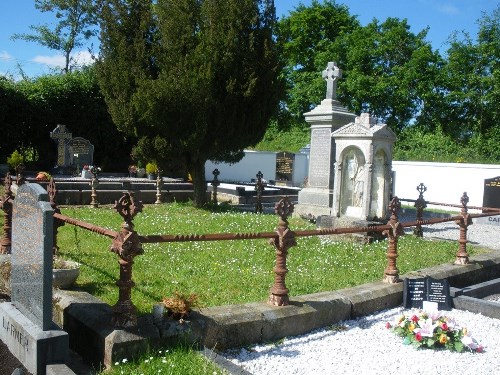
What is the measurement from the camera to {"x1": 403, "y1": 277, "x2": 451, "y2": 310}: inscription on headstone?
641 cm

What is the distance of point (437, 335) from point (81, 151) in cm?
2256

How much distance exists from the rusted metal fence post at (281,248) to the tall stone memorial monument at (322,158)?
9118 mm

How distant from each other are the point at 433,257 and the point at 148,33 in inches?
427

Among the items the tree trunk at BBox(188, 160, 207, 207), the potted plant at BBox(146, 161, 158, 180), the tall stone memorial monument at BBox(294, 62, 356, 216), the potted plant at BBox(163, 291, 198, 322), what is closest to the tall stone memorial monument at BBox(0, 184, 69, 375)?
the potted plant at BBox(163, 291, 198, 322)

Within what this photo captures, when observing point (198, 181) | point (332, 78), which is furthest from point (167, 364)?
point (332, 78)

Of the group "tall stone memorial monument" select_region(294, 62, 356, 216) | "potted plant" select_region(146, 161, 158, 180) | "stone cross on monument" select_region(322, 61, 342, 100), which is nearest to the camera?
"tall stone memorial monument" select_region(294, 62, 356, 216)

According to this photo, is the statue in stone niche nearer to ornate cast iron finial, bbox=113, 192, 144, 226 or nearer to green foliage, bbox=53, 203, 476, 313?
green foliage, bbox=53, 203, 476, 313

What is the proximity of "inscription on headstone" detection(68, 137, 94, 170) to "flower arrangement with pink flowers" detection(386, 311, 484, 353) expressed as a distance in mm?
21892

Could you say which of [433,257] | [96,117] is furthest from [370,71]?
[433,257]

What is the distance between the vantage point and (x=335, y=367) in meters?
4.56

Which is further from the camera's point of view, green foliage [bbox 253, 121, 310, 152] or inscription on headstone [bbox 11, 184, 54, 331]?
green foliage [bbox 253, 121, 310, 152]

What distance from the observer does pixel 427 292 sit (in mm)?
6484

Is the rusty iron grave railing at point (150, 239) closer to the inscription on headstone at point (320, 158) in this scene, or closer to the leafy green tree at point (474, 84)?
the inscription on headstone at point (320, 158)

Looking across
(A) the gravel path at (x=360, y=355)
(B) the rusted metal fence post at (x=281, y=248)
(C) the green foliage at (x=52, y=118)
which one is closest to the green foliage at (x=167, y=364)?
(A) the gravel path at (x=360, y=355)
